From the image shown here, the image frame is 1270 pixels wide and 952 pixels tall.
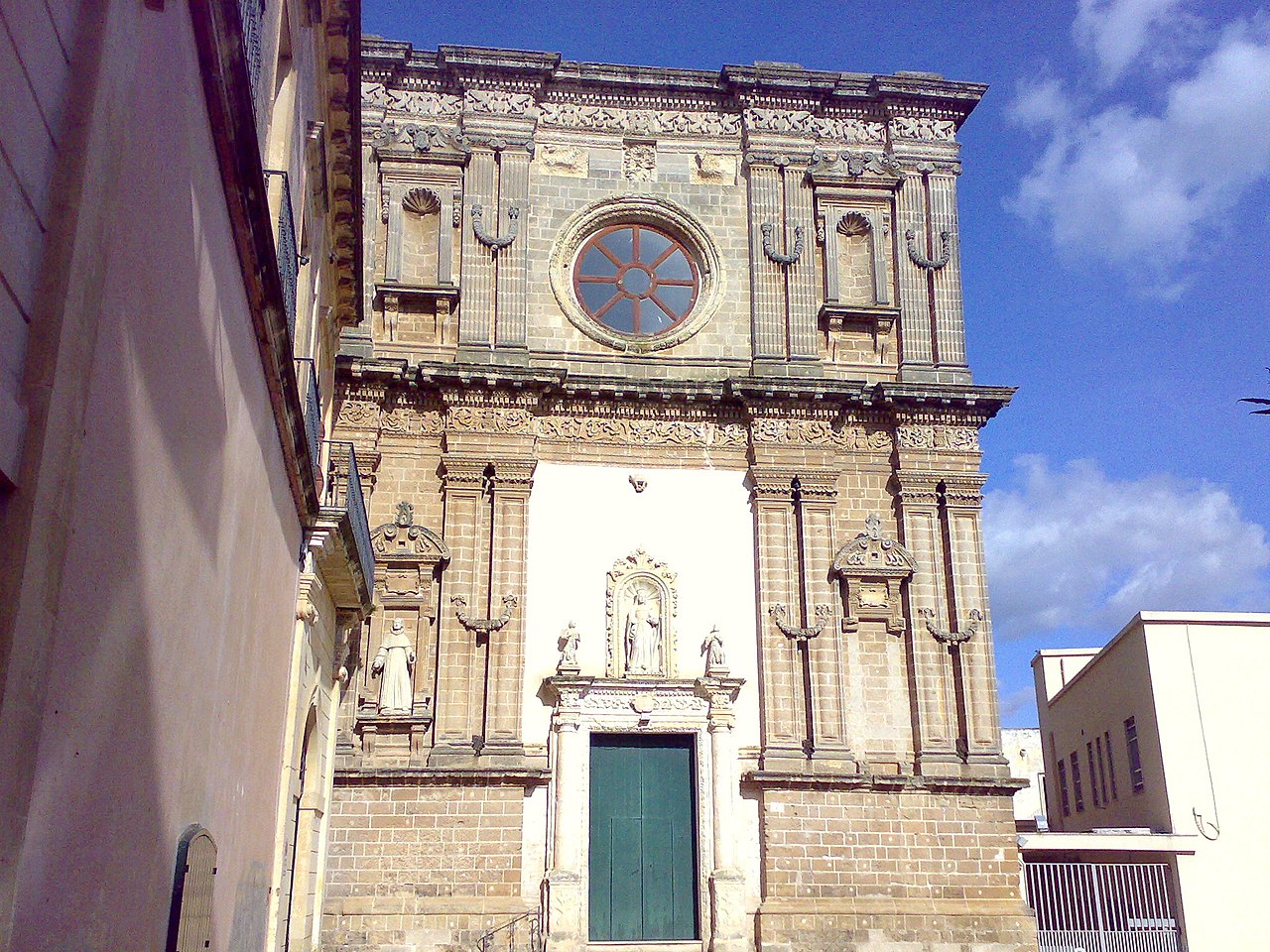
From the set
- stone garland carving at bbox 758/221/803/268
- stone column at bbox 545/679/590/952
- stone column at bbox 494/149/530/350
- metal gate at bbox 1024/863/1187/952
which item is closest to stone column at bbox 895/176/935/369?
stone garland carving at bbox 758/221/803/268

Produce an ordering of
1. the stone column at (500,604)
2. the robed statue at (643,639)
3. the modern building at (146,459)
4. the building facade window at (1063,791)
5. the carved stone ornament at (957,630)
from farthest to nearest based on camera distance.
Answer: the building facade window at (1063,791) → the carved stone ornament at (957,630) → the robed statue at (643,639) → the stone column at (500,604) → the modern building at (146,459)

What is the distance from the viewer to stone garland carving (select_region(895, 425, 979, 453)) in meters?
18.5

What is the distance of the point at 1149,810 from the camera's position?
835 inches

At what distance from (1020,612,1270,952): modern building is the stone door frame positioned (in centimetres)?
514

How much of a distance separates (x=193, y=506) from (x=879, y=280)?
49.5 feet

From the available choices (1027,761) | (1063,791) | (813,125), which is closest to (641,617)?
(813,125)

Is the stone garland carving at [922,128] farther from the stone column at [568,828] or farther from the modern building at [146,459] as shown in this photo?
the modern building at [146,459]

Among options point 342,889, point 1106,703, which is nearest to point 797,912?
point 342,889

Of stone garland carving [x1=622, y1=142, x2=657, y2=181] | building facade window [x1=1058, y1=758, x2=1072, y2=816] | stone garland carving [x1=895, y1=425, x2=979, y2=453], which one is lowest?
building facade window [x1=1058, y1=758, x2=1072, y2=816]

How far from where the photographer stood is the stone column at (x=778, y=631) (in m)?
16.8

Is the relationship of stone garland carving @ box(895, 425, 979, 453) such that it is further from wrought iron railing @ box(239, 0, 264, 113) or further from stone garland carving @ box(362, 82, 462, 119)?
wrought iron railing @ box(239, 0, 264, 113)

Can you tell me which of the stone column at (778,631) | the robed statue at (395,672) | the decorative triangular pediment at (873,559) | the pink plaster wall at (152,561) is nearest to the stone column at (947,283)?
the decorative triangular pediment at (873,559)

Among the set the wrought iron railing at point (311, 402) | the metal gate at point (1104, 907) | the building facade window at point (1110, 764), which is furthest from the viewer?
the building facade window at point (1110, 764)

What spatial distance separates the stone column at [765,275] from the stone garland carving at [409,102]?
15.8 feet
